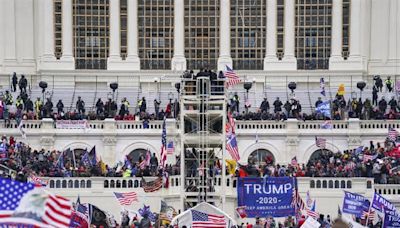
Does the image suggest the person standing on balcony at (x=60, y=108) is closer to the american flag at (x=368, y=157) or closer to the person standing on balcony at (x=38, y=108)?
the person standing on balcony at (x=38, y=108)

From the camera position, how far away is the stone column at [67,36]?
277 ft

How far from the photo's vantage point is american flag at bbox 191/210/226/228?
40.0 m

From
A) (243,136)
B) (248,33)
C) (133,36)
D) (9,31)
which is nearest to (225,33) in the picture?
(248,33)

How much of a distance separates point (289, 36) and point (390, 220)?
46.4 m

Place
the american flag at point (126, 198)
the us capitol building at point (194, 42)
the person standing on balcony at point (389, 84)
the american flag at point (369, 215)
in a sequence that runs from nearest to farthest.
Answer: the american flag at point (369, 215) → the american flag at point (126, 198) → the person standing on balcony at point (389, 84) → the us capitol building at point (194, 42)

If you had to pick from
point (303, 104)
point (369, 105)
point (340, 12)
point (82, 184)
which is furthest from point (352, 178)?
point (340, 12)

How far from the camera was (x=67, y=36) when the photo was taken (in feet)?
278

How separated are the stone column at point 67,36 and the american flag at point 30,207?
194 feet

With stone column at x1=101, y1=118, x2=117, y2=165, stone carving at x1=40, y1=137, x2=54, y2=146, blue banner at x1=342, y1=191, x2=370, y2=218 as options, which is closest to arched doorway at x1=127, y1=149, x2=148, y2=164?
stone column at x1=101, y1=118, x2=117, y2=165

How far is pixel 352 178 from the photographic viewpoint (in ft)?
177

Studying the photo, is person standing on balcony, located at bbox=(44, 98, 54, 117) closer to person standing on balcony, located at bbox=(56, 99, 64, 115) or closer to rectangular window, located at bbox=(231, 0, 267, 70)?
person standing on balcony, located at bbox=(56, 99, 64, 115)

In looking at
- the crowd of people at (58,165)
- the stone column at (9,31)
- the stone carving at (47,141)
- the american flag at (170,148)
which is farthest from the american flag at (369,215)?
the stone column at (9,31)

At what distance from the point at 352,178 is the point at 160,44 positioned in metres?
33.5

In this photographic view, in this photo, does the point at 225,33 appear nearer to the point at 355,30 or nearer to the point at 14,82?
the point at 355,30
